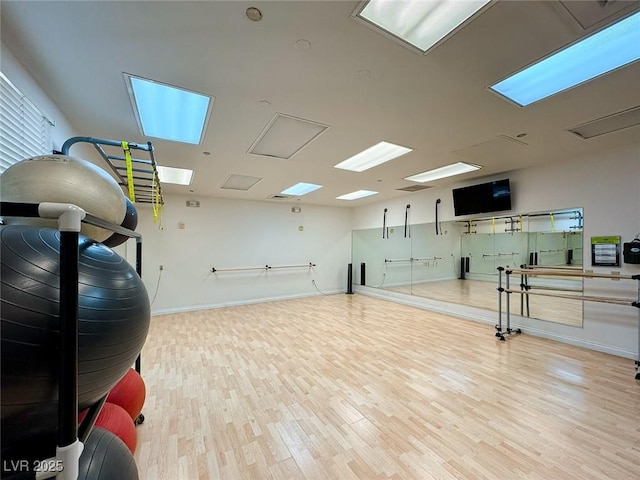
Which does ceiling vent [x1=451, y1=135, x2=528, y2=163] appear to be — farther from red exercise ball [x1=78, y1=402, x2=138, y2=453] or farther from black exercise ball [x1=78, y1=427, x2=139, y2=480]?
red exercise ball [x1=78, y1=402, x2=138, y2=453]

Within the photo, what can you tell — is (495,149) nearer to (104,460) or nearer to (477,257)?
(477,257)

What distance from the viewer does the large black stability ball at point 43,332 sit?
674 millimetres

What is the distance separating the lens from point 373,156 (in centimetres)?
393

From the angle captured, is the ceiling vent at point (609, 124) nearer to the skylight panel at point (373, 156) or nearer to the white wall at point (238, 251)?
the skylight panel at point (373, 156)

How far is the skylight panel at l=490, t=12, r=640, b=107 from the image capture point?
169cm

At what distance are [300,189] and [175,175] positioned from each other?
8.42 ft

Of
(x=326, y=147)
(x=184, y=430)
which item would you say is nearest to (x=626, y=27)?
(x=326, y=147)

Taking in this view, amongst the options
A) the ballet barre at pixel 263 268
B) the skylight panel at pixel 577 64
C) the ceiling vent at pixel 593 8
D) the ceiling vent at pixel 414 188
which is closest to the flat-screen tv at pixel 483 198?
the ceiling vent at pixel 414 188

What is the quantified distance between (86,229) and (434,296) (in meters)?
6.49

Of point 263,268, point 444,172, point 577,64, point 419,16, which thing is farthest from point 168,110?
point 263,268

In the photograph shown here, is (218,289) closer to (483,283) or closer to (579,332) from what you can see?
(483,283)

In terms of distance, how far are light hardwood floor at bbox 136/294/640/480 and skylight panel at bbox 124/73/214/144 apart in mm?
2807

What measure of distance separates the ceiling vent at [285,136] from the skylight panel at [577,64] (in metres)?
1.72

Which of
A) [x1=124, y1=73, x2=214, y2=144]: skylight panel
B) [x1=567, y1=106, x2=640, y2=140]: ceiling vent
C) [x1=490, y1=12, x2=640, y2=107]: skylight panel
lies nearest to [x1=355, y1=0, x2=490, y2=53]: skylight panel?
[x1=490, y1=12, x2=640, y2=107]: skylight panel
